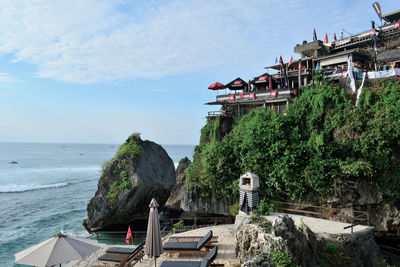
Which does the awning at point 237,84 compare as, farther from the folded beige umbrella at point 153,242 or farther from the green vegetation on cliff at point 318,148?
the folded beige umbrella at point 153,242

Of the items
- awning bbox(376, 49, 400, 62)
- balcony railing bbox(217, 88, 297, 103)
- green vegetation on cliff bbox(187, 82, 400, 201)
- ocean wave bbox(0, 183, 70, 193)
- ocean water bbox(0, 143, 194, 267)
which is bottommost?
ocean water bbox(0, 143, 194, 267)

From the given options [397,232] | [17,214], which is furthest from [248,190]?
[17,214]

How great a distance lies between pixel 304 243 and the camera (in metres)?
8.38

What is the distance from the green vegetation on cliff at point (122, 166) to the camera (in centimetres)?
2223

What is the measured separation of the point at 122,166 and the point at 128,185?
6.72 ft

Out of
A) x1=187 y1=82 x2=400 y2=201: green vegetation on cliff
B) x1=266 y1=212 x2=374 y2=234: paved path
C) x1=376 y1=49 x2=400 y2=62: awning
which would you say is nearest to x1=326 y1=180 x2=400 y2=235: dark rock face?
x1=187 y1=82 x2=400 y2=201: green vegetation on cliff

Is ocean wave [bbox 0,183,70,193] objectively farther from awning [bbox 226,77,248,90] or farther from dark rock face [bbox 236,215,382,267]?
dark rock face [bbox 236,215,382,267]

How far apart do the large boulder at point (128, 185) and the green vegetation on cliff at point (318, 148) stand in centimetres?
608

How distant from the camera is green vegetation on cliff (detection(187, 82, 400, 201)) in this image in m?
15.8

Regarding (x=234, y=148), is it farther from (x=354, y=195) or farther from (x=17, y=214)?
(x=17, y=214)

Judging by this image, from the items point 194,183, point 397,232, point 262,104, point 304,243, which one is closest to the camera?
point 304,243

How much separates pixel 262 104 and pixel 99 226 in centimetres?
1945

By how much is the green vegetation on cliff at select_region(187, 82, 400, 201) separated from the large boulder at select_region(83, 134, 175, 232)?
6.08 m

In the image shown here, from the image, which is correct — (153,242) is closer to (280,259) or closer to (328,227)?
(280,259)
